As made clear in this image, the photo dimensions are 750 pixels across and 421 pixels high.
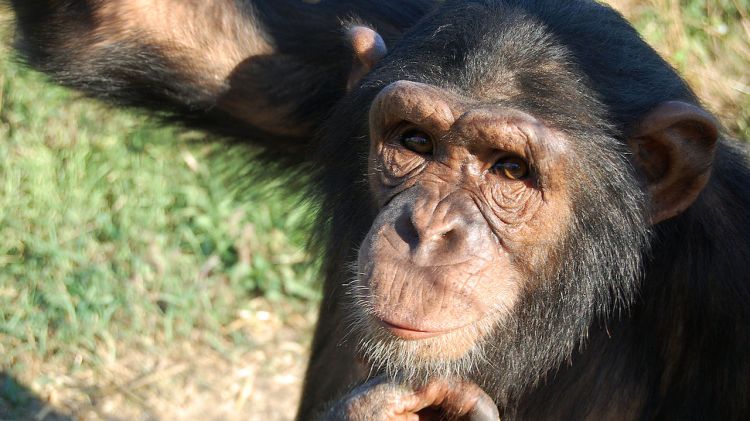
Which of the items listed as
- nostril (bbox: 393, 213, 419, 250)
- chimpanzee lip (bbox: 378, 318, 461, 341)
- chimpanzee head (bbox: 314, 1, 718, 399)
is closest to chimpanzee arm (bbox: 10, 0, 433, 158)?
chimpanzee head (bbox: 314, 1, 718, 399)

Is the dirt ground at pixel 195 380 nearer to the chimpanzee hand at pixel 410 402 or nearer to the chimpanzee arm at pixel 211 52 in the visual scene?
the chimpanzee arm at pixel 211 52

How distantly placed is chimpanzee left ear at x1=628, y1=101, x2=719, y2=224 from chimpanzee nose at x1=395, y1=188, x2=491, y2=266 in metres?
0.74

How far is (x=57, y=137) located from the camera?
789cm

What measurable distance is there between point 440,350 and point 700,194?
1311 mm

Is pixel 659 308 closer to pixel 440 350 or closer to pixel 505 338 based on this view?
pixel 505 338

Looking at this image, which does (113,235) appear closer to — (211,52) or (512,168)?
(211,52)

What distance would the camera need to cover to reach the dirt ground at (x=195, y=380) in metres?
6.68

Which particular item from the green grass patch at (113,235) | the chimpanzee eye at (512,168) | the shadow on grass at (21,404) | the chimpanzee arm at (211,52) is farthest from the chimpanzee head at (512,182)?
the shadow on grass at (21,404)

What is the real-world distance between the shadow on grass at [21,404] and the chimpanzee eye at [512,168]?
11.8 ft

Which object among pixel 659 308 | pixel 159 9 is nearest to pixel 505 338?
pixel 659 308

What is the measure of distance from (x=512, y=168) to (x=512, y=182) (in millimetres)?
58

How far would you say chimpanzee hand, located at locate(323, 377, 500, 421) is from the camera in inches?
161

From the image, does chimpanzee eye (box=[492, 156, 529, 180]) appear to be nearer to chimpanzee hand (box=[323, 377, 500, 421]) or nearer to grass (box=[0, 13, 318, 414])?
chimpanzee hand (box=[323, 377, 500, 421])

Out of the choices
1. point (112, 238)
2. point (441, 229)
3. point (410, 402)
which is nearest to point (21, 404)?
point (112, 238)
